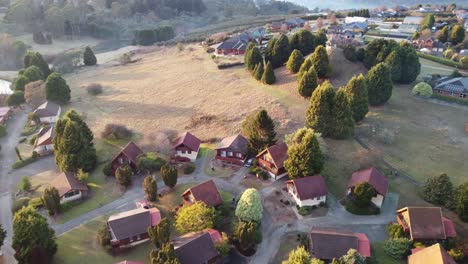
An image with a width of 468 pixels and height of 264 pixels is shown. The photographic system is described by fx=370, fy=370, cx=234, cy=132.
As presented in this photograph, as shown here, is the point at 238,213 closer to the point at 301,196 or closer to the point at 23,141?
the point at 301,196

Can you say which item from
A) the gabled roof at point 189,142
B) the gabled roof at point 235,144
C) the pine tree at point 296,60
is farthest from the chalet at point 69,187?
the pine tree at point 296,60

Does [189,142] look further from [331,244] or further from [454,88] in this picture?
[454,88]

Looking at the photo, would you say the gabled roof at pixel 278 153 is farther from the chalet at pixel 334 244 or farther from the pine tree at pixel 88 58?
the pine tree at pixel 88 58

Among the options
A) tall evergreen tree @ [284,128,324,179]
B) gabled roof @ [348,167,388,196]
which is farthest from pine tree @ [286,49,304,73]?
gabled roof @ [348,167,388,196]

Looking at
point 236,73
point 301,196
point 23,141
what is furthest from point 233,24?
point 301,196

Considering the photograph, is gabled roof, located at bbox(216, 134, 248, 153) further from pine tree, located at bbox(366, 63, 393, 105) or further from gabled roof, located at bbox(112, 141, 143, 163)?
pine tree, located at bbox(366, 63, 393, 105)
